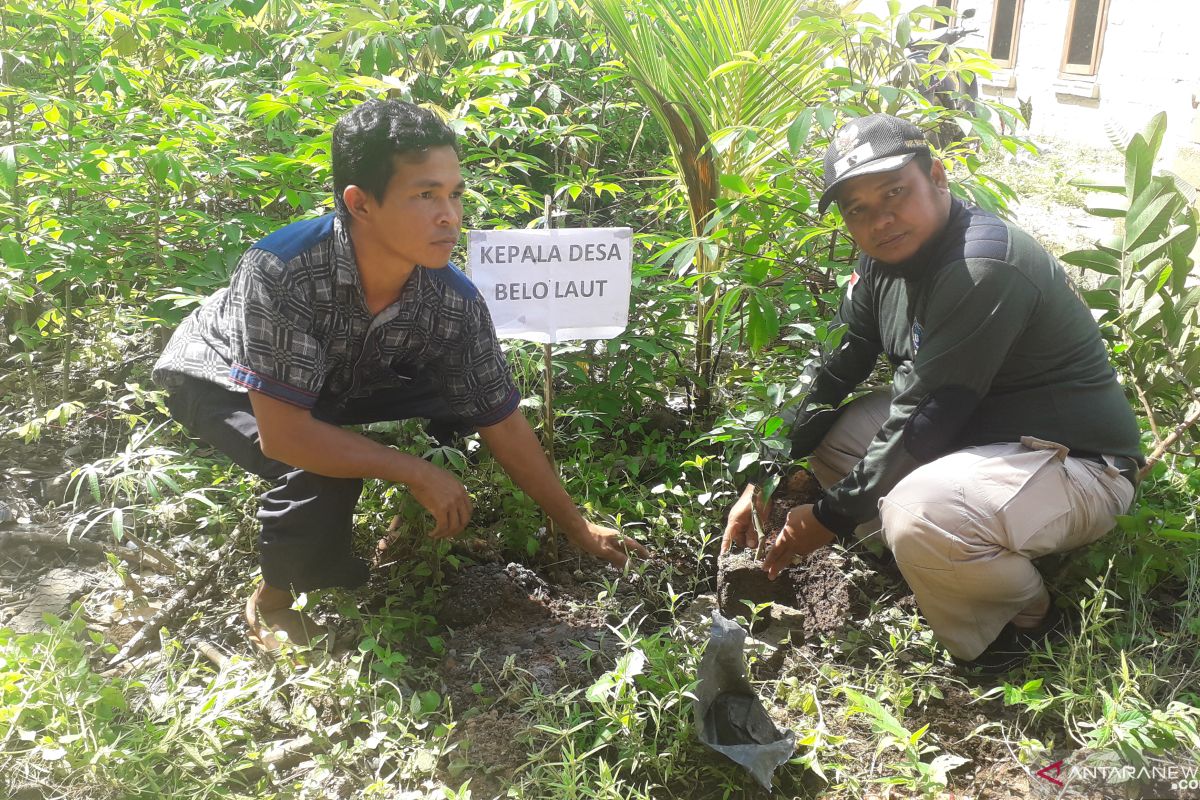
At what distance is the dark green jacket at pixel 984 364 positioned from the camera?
193 cm

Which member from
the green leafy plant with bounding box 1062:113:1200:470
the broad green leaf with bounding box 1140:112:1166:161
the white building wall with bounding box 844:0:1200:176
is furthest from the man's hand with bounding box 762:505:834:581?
the white building wall with bounding box 844:0:1200:176

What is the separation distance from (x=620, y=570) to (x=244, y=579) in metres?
1.04

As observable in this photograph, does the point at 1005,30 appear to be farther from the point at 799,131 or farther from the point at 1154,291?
the point at 799,131

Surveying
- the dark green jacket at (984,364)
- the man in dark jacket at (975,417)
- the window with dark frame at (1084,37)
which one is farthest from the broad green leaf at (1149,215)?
the window with dark frame at (1084,37)

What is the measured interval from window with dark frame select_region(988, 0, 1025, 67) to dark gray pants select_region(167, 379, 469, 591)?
9450 mm

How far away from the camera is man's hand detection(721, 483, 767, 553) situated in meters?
2.39

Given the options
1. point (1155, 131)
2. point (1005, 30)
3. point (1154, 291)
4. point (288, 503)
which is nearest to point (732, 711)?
point (288, 503)

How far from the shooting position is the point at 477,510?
2682 millimetres

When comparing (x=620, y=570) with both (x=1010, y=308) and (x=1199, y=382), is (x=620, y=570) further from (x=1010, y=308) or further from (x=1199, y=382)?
(x=1199, y=382)

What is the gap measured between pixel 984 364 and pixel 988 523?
1.16 feet

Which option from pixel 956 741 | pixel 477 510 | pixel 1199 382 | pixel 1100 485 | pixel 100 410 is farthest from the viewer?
pixel 100 410

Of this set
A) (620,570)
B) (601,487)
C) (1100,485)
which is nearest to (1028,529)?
(1100,485)

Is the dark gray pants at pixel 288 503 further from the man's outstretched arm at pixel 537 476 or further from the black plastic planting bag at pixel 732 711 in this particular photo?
the black plastic planting bag at pixel 732 711

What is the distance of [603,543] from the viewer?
2268mm
